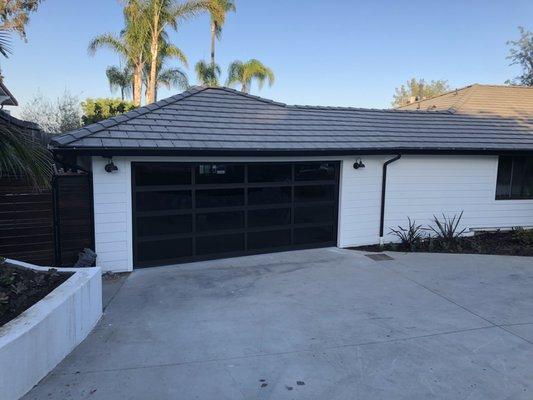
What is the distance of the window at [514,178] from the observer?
448 inches

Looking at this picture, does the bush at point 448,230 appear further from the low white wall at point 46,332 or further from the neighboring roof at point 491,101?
the low white wall at point 46,332

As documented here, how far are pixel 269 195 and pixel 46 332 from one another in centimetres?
582

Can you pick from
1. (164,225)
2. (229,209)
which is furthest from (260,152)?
(164,225)

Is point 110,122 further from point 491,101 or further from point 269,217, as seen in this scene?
point 491,101

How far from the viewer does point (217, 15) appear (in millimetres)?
22344

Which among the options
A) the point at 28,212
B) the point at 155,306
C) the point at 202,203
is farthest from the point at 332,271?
the point at 28,212

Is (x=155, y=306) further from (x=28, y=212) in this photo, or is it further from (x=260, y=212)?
(x=260, y=212)

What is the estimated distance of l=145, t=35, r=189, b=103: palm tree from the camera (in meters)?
24.4

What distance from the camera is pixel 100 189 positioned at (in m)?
7.38

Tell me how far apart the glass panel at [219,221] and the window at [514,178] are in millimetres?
7505

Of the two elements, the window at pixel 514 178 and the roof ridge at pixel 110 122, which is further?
the window at pixel 514 178

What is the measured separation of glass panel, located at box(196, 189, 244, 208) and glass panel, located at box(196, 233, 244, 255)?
693 millimetres

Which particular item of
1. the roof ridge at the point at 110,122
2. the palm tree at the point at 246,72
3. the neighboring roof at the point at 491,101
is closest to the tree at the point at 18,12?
the palm tree at the point at 246,72

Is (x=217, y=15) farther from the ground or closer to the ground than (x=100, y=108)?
farther from the ground
